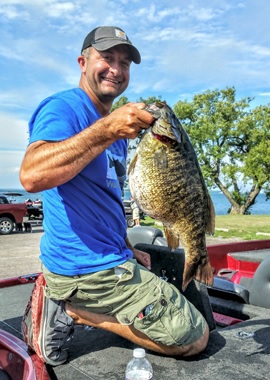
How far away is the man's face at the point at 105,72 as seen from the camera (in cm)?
268

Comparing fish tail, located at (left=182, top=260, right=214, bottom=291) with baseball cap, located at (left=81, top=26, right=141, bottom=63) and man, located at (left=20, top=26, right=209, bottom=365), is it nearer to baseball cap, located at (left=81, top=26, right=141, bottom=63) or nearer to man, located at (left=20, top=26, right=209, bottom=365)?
man, located at (left=20, top=26, right=209, bottom=365)

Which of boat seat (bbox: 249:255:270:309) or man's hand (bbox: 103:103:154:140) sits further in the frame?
boat seat (bbox: 249:255:270:309)

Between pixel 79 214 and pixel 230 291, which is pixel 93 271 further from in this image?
pixel 230 291

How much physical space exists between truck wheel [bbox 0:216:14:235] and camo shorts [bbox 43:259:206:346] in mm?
17231

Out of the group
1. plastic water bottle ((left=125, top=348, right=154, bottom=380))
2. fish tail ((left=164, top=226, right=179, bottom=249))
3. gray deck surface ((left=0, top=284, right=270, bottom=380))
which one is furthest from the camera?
fish tail ((left=164, top=226, right=179, bottom=249))

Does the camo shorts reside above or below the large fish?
below

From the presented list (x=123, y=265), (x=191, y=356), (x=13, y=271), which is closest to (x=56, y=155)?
(x=123, y=265)

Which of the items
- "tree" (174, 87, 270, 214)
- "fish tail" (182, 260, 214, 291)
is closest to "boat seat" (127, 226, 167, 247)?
"fish tail" (182, 260, 214, 291)

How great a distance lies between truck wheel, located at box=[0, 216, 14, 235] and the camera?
1889cm

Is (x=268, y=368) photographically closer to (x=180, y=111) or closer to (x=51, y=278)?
A: (x=51, y=278)

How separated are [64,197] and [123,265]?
1.73 feet

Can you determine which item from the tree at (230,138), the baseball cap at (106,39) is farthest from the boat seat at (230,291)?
the tree at (230,138)

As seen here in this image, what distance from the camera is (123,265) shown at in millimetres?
2486

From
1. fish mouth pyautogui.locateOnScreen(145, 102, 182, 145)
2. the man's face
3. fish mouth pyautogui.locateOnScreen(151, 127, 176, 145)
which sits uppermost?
the man's face
